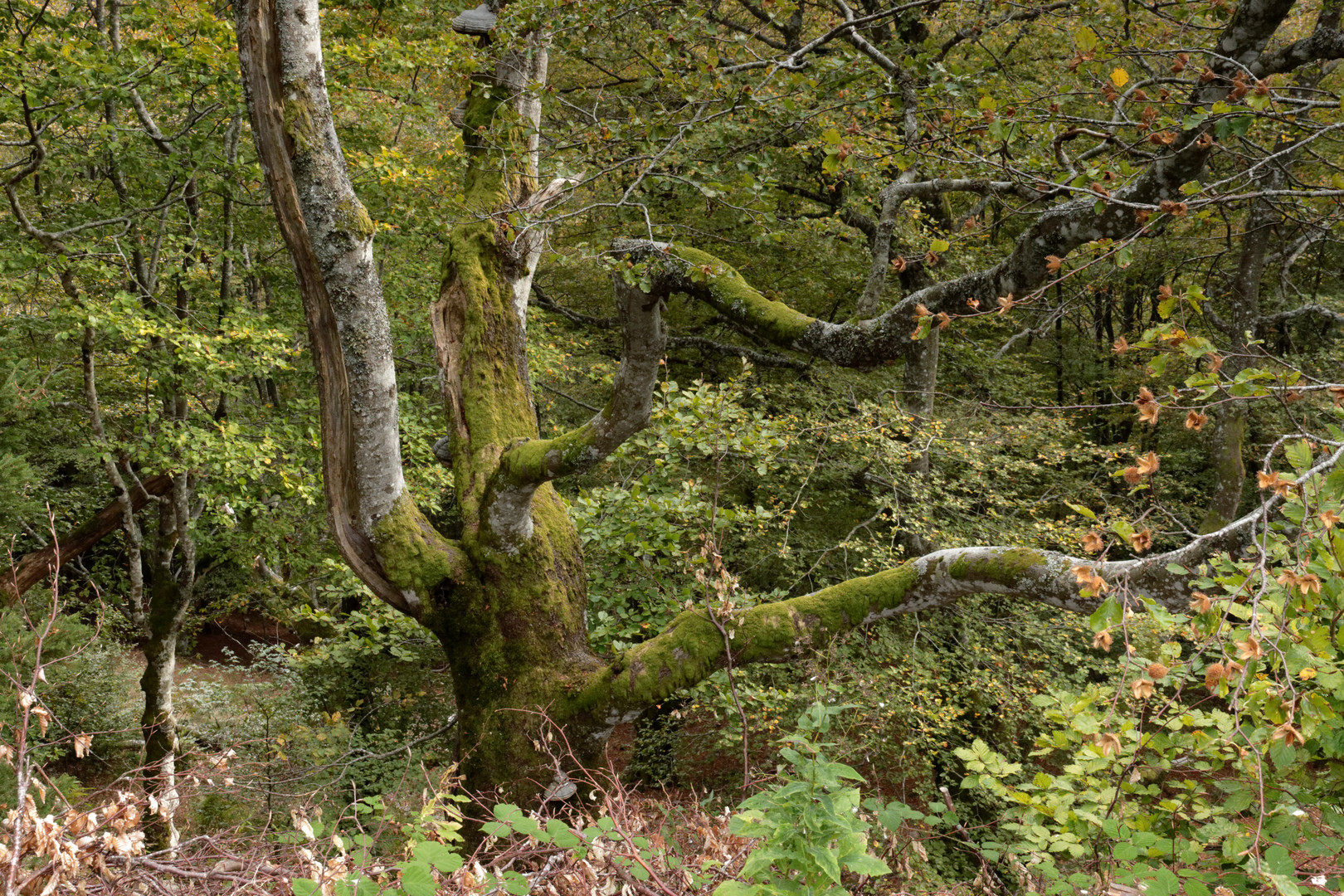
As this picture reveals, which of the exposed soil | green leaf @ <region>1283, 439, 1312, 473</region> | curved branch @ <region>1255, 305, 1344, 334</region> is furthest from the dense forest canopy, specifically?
the exposed soil

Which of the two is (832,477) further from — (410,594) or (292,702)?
(292,702)

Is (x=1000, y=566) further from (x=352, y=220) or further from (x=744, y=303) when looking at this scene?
(x=352, y=220)

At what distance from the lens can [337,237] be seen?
3717 millimetres

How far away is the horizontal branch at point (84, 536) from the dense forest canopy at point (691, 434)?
0.06 meters

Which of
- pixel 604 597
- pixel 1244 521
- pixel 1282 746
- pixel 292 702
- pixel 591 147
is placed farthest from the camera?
pixel 292 702

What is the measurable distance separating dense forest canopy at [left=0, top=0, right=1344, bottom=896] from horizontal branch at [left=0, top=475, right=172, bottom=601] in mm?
63

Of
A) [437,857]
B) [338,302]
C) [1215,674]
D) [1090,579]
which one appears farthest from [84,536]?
[1215,674]

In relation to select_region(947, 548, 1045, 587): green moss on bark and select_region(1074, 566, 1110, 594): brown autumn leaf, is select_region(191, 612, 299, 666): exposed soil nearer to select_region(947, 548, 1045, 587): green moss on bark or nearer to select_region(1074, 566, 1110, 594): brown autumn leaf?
select_region(947, 548, 1045, 587): green moss on bark

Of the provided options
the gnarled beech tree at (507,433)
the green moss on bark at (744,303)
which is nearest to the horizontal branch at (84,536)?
the gnarled beech tree at (507,433)

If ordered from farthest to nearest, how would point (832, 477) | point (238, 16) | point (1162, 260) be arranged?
1. point (1162, 260)
2. point (832, 477)
3. point (238, 16)

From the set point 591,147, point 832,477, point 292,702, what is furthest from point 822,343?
point 292,702

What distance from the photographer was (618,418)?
13.3 feet

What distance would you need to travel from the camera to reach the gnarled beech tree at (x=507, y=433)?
3645 mm

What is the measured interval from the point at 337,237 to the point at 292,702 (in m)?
6.39
